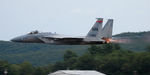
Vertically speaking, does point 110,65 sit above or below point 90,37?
below

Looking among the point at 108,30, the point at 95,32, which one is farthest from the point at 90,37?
the point at 108,30

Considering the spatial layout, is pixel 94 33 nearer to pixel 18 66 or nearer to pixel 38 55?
pixel 18 66

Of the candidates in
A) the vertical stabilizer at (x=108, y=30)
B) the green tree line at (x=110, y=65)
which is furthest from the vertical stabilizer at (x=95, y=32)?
the green tree line at (x=110, y=65)

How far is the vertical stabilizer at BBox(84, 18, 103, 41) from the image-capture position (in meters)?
48.2

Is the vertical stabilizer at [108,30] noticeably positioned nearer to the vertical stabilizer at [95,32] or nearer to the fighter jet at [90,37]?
the fighter jet at [90,37]

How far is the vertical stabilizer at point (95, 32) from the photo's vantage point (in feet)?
158

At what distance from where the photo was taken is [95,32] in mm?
48625

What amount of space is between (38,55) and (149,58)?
111 m

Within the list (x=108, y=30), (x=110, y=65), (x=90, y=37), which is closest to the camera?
(x=90, y=37)

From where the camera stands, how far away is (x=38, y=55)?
173750 millimetres

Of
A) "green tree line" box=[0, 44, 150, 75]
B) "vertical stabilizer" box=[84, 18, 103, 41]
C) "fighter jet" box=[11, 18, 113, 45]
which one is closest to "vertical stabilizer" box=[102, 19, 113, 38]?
"fighter jet" box=[11, 18, 113, 45]

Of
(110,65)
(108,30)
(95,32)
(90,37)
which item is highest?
(108,30)

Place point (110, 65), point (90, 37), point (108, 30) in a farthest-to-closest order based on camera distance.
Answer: point (110, 65) → point (108, 30) → point (90, 37)

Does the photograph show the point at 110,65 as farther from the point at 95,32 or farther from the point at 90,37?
the point at 90,37
